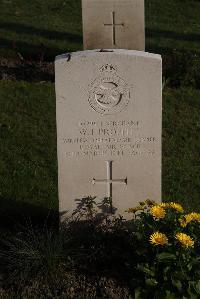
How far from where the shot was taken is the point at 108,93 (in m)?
4.59

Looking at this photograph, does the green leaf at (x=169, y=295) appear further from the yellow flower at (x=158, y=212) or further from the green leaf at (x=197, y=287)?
the yellow flower at (x=158, y=212)

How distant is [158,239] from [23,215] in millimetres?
1902

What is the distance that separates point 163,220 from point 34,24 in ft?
31.4

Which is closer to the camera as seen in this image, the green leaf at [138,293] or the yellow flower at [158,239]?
the yellow flower at [158,239]

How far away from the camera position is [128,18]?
258 inches

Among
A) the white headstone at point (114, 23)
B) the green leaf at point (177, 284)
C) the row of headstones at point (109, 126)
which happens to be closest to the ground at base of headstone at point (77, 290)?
the green leaf at point (177, 284)

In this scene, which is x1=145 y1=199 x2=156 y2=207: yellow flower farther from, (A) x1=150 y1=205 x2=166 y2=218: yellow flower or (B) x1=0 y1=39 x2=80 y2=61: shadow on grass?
(B) x1=0 y1=39 x2=80 y2=61: shadow on grass

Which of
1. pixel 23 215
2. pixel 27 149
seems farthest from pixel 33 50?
pixel 23 215

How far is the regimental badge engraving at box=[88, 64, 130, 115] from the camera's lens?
4543mm

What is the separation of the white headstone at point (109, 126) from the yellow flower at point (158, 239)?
35.3 inches

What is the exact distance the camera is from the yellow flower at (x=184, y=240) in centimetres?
391

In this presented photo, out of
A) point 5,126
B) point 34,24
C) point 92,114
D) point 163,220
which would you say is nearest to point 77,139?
point 92,114

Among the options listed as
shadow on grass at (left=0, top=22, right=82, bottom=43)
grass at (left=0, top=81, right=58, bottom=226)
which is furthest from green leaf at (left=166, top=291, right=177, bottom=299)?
shadow on grass at (left=0, top=22, right=82, bottom=43)

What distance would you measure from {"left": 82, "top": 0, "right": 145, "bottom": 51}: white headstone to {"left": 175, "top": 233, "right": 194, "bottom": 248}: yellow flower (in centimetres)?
291
